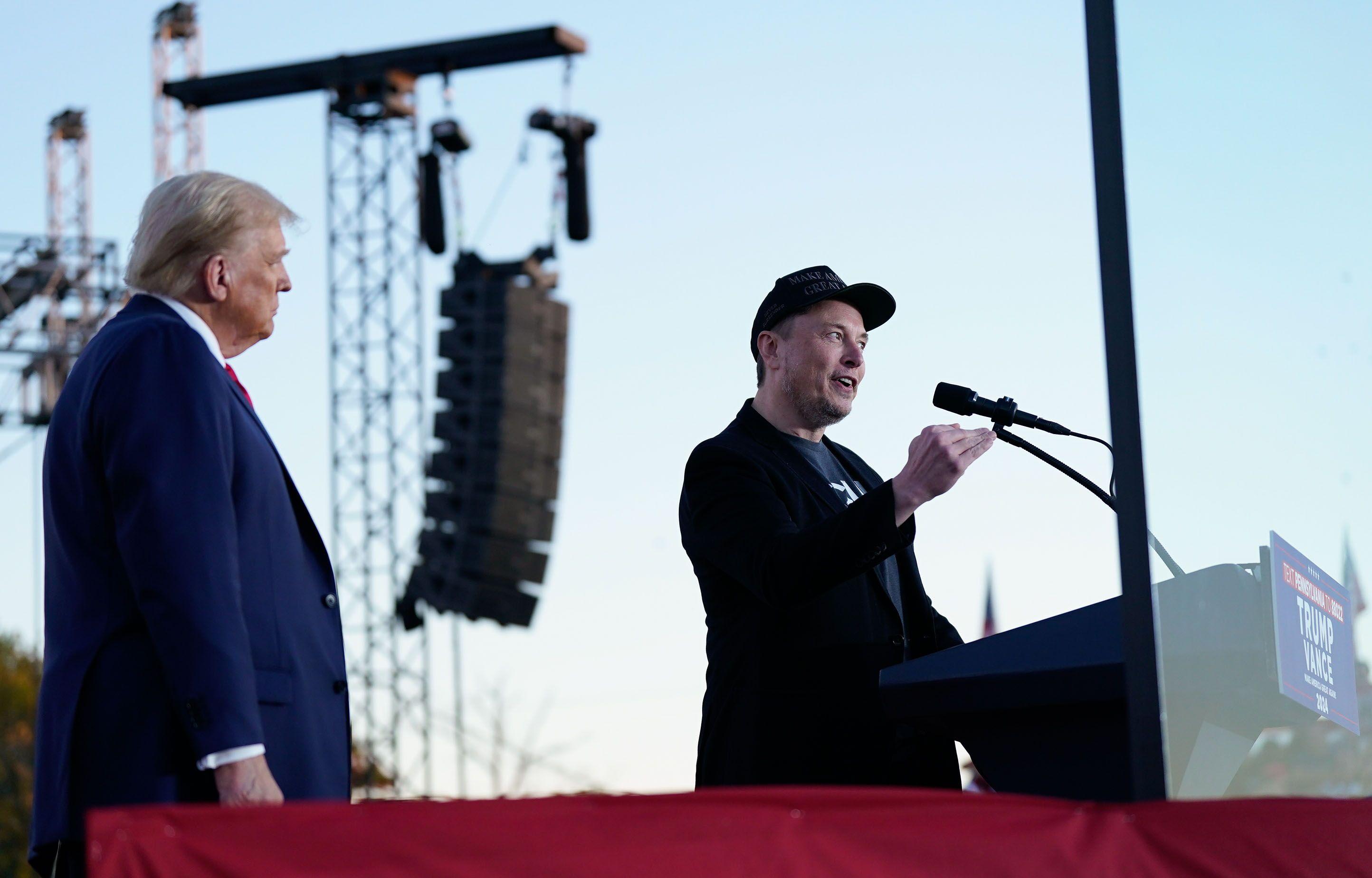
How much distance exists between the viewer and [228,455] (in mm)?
1982

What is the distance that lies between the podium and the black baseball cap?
105 centimetres

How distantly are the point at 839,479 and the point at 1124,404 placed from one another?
1192mm

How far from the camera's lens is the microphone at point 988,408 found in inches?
96.6

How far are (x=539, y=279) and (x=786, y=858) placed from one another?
12.2 m

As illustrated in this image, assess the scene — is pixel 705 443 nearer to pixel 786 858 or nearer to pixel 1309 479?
pixel 1309 479

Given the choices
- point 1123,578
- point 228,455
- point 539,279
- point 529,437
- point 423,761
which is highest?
point 539,279

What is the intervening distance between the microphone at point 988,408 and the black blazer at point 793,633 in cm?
19

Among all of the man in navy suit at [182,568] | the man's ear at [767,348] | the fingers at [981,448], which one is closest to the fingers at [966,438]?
the fingers at [981,448]

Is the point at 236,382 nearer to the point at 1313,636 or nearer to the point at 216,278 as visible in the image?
the point at 216,278

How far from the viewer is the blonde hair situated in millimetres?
2090

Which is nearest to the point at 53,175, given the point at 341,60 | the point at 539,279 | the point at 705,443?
the point at 341,60

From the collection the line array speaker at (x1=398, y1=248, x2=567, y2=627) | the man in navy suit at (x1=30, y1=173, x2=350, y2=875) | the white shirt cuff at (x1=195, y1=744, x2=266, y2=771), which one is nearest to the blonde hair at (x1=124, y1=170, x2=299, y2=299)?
the man in navy suit at (x1=30, y1=173, x2=350, y2=875)

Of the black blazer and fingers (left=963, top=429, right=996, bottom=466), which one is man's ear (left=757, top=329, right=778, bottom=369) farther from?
fingers (left=963, top=429, right=996, bottom=466)

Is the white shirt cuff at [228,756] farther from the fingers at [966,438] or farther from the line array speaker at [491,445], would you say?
the line array speaker at [491,445]
